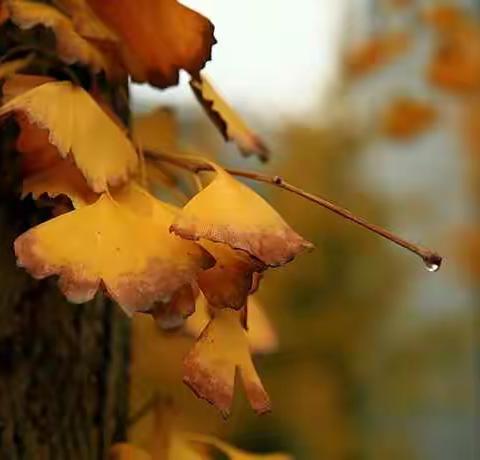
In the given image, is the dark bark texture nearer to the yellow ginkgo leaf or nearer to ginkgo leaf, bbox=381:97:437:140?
the yellow ginkgo leaf

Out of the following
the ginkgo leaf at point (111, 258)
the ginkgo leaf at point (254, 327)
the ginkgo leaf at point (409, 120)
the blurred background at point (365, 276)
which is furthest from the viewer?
the blurred background at point (365, 276)

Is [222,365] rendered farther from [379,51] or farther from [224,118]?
[379,51]

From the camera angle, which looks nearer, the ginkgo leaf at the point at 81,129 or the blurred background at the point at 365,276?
the ginkgo leaf at the point at 81,129

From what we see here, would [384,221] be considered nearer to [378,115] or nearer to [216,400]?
[378,115]

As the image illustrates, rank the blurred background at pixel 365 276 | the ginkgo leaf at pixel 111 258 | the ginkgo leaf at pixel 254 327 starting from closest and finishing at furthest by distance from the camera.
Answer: the ginkgo leaf at pixel 111 258 < the ginkgo leaf at pixel 254 327 < the blurred background at pixel 365 276

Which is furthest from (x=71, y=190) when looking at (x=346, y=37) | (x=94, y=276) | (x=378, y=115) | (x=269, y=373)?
(x=346, y=37)

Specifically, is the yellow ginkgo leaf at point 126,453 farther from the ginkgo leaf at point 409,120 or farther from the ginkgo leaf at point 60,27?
the ginkgo leaf at point 409,120

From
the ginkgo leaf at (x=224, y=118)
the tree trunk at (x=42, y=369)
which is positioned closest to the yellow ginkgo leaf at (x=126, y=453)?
the tree trunk at (x=42, y=369)

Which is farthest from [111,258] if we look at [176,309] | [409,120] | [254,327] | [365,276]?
[365,276]

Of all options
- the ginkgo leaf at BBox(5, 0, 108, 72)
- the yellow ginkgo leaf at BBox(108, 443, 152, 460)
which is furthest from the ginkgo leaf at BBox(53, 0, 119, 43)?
the yellow ginkgo leaf at BBox(108, 443, 152, 460)
